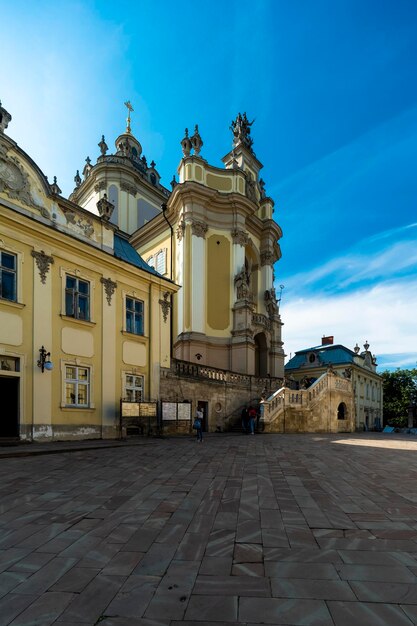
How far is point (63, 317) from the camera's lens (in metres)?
15.4

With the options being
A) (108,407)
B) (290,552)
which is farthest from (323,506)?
(108,407)

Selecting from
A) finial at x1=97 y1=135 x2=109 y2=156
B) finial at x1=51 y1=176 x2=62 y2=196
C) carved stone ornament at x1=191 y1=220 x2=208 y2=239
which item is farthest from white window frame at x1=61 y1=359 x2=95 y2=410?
finial at x1=97 y1=135 x2=109 y2=156

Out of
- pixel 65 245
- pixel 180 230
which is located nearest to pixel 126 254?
pixel 65 245

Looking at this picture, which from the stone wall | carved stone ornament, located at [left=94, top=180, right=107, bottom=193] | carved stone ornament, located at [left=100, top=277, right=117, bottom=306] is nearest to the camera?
carved stone ornament, located at [left=100, top=277, right=117, bottom=306]

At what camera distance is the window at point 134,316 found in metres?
18.5

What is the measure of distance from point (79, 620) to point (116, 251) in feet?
57.8

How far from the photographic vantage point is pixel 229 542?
4.15m

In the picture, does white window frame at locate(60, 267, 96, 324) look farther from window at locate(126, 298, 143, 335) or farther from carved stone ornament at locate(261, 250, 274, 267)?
carved stone ornament at locate(261, 250, 274, 267)

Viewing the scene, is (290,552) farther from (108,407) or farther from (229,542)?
(108,407)

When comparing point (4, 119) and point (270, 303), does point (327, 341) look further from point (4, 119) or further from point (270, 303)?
point (4, 119)

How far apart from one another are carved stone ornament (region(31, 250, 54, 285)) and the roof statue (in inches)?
1045

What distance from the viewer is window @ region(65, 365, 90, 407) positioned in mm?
15242

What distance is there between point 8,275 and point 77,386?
5.07 m

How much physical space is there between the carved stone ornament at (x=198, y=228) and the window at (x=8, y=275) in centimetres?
1663
